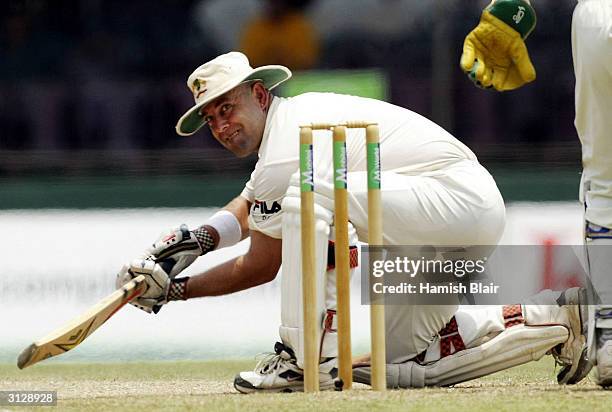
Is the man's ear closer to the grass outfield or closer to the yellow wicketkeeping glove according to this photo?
the yellow wicketkeeping glove

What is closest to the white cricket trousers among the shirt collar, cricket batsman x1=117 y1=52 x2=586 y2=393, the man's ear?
cricket batsman x1=117 y1=52 x2=586 y2=393

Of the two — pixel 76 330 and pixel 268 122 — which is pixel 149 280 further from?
pixel 268 122

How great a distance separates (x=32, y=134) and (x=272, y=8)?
1350mm

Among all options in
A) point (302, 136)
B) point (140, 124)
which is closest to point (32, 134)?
point (140, 124)

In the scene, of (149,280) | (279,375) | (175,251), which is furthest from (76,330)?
(279,375)

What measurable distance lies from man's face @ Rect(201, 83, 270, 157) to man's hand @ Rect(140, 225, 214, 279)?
0.31m

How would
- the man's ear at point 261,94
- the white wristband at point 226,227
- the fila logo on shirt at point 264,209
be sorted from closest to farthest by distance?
the fila logo on shirt at point 264,209 → the man's ear at point 261,94 → the white wristband at point 226,227

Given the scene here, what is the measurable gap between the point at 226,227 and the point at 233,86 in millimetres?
535

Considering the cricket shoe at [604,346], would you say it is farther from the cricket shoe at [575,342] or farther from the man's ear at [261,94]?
the man's ear at [261,94]

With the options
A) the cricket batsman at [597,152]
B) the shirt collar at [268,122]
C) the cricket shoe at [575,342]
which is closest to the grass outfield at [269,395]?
the cricket shoe at [575,342]

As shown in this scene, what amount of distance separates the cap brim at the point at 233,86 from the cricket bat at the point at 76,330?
52cm

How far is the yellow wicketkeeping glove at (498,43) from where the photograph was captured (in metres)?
4.30

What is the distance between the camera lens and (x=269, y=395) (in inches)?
156

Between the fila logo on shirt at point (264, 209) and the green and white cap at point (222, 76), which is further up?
the green and white cap at point (222, 76)
